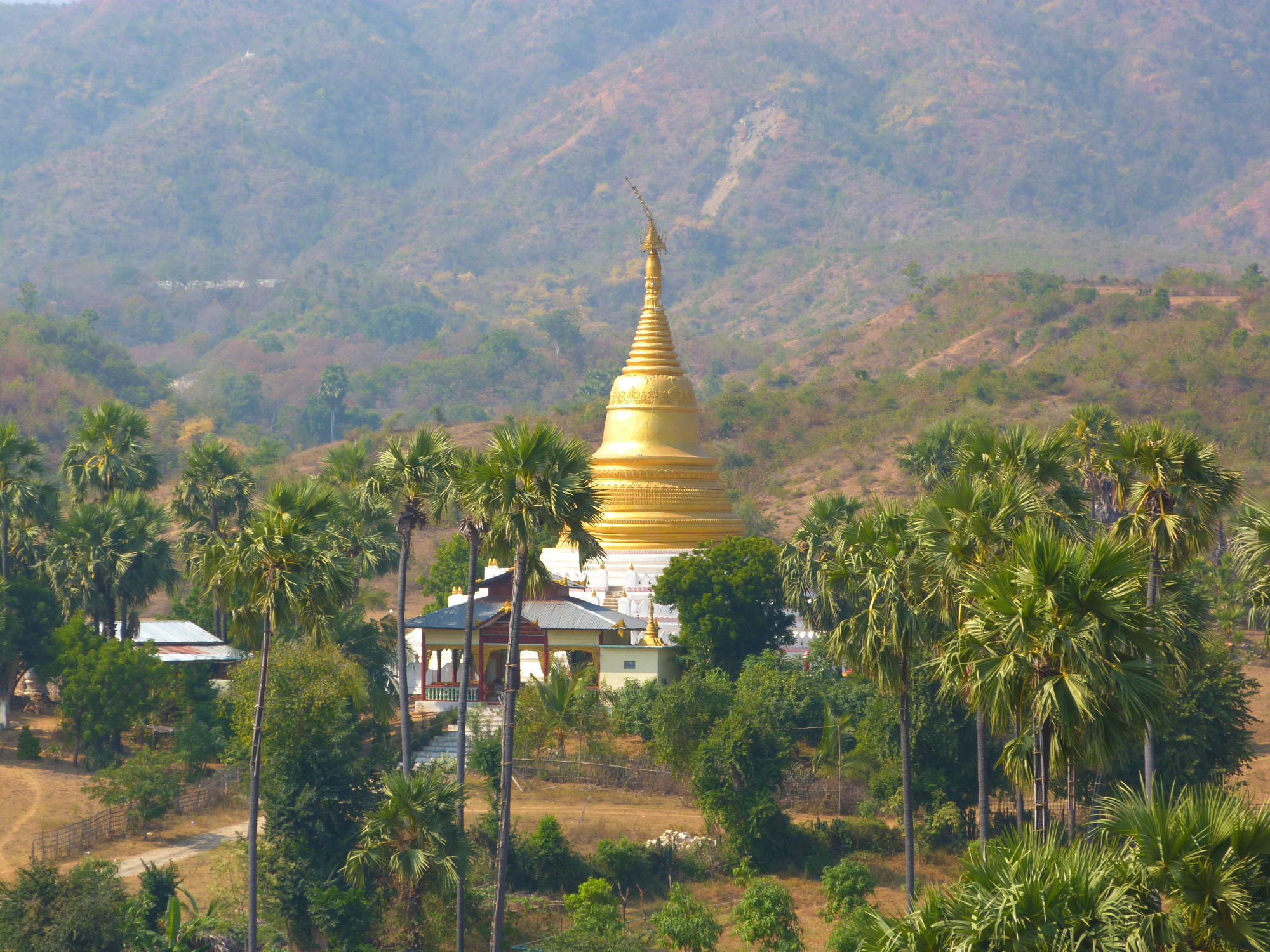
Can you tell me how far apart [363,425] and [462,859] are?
133 meters

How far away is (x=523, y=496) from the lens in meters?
26.4

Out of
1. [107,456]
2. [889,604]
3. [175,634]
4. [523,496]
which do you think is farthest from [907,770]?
[107,456]

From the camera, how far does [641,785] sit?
38156mm

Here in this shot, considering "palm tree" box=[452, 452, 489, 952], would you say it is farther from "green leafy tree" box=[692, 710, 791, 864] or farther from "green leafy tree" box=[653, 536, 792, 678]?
"green leafy tree" box=[653, 536, 792, 678]

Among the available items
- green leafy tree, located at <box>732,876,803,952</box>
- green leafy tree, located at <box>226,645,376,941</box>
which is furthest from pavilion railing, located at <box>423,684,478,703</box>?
green leafy tree, located at <box>732,876,803,952</box>

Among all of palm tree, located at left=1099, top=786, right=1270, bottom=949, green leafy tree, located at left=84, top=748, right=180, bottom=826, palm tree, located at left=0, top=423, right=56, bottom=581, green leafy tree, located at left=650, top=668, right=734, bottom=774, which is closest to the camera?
palm tree, located at left=1099, top=786, right=1270, bottom=949

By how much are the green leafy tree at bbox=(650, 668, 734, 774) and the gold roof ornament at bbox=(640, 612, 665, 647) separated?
23.4 ft

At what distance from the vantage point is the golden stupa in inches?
2218

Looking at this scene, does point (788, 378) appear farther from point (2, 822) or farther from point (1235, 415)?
point (2, 822)

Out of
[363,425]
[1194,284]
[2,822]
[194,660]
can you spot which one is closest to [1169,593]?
[2,822]

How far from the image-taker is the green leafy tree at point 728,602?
4431 cm

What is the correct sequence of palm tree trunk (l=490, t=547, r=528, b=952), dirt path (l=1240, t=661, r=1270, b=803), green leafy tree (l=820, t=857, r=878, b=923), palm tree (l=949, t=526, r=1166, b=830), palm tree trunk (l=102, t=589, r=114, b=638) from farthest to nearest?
palm tree trunk (l=102, t=589, r=114, b=638) < dirt path (l=1240, t=661, r=1270, b=803) < green leafy tree (l=820, t=857, r=878, b=923) < palm tree trunk (l=490, t=547, r=528, b=952) < palm tree (l=949, t=526, r=1166, b=830)

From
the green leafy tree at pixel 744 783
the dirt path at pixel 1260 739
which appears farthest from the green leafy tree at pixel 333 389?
the green leafy tree at pixel 744 783

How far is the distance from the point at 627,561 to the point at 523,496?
2868cm
